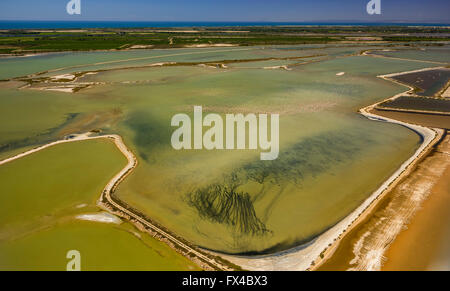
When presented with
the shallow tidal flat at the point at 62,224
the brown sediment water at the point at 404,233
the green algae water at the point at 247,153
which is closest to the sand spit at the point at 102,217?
the shallow tidal flat at the point at 62,224

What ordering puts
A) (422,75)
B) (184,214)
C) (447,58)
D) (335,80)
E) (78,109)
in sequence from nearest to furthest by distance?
(184,214) < (78,109) < (335,80) < (422,75) < (447,58)

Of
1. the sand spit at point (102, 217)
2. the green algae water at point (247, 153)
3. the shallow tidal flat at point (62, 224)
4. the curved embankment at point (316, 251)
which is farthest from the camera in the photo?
the green algae water at point (247, 153)

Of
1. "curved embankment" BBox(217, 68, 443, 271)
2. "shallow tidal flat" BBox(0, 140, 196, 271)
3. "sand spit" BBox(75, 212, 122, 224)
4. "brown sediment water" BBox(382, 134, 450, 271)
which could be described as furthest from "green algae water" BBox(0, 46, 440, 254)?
"brown sediment water" BBox(382, 134, 450, 271)

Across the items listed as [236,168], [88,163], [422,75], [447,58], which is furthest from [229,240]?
[447,58]

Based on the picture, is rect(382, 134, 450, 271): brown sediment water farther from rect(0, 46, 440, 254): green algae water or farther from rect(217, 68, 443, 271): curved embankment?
rect(0, 46, 440, 254): green algae water

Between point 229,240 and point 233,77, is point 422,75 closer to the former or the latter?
point 233,77

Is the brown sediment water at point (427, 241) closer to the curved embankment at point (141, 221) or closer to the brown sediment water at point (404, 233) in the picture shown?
the brown sediment water at point (404, 233)

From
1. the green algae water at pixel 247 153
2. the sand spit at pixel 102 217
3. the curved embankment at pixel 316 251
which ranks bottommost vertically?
the curved embankment at pixel 316 251
